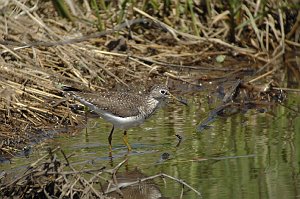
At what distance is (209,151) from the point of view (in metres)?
7.24

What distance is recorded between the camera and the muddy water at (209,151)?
6.18m

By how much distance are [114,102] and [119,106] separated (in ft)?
0.25

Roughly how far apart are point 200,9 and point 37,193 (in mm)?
5975

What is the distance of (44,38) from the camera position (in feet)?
31.8

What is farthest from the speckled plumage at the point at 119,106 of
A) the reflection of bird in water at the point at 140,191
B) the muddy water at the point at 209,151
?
the reflection of bird in water at the point at 140,191

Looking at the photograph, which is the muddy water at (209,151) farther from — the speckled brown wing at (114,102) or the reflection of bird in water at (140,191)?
the speckled brown wing at (114,102)

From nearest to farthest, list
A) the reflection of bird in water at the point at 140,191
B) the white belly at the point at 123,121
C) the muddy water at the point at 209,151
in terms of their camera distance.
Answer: the reflection of bird in water at the point at 140,191 < the muddy water at the point at 209,151 < the white belly at the point at 123,121

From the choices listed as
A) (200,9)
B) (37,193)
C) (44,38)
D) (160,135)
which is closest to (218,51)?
(200,9)

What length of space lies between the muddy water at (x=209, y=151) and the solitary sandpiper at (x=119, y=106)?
0.21 m

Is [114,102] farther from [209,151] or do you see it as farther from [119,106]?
[209,151]

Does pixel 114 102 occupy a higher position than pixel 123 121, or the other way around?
pixel 114 102

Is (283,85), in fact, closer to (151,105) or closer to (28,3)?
(151,105)

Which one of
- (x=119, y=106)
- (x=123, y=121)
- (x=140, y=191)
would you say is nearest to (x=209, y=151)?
(x=123, y=121)

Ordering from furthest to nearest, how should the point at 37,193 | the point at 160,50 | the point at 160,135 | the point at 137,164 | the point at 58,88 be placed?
1. the point at 160,50
2. the point at 58,88
3. the point at 160,135
4. the point at 137,164
5. the point at 37,193
